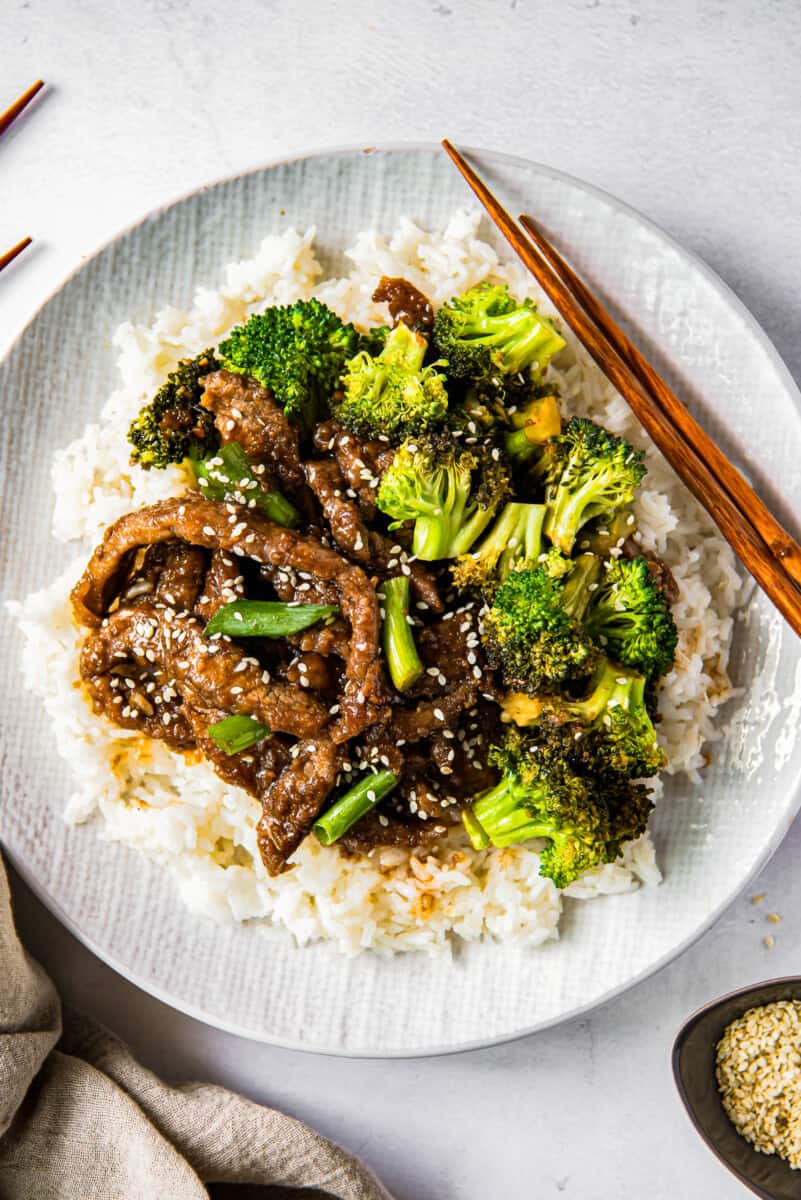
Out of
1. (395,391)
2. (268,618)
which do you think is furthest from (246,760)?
(395,391)

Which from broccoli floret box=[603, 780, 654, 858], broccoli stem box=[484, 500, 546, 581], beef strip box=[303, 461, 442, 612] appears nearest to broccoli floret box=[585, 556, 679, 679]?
broccoli stem box=[484, 500, 546, 581]

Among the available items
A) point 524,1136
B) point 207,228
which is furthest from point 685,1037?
point 207,228

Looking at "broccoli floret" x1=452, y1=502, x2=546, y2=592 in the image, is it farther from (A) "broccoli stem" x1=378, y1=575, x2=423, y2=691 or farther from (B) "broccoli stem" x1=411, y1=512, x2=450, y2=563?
(A) "broccoli stem" x1=378, y1=575, x2=423, y2=691

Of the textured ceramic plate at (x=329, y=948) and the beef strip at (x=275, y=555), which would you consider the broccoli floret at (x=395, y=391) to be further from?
the textured ceramic plate at (x=329, y=948)

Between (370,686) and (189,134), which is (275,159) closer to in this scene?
(189,134)

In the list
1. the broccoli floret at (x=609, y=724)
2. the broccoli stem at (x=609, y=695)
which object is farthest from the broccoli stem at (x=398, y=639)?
the broccoli stem at (x=609, y=695)

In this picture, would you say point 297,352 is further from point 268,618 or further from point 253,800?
point 253,800
